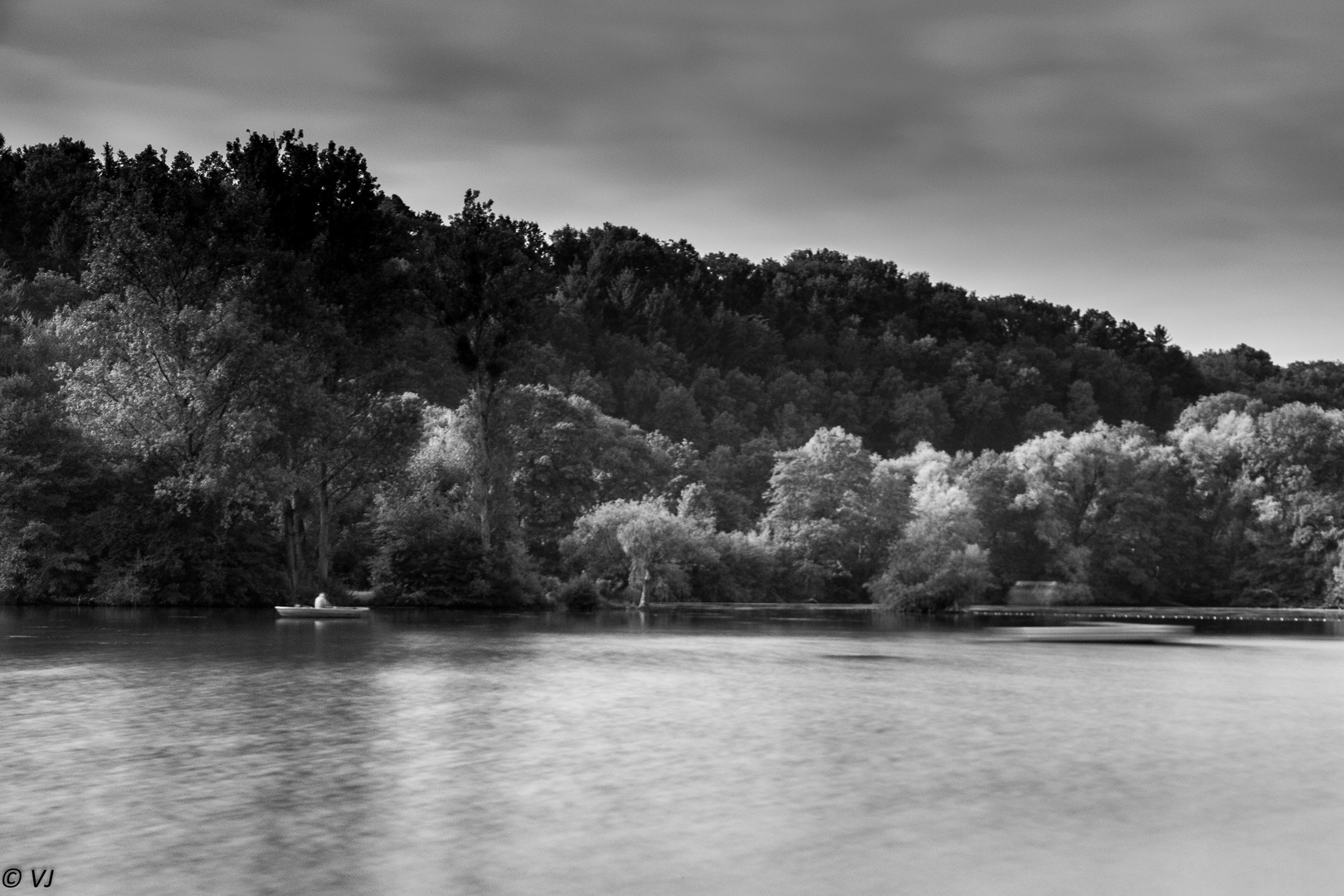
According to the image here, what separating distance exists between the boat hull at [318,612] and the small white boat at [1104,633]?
24.9 metres

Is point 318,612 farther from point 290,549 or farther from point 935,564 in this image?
point 935,564

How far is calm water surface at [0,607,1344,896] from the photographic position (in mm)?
14031

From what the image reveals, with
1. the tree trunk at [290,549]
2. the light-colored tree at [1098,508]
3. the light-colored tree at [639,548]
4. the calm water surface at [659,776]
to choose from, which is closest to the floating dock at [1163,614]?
the light-colored tree at [1098,508]

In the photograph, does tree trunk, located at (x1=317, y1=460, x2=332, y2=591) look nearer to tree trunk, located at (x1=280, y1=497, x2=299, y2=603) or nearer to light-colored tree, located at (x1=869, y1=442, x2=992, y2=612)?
tree trunk, located at (x1=280, y1=497, x2=299, y2=603)

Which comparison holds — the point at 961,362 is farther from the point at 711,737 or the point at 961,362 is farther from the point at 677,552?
the point at 711,737

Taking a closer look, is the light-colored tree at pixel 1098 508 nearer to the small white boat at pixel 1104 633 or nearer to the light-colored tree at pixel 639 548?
the light-colored tree at pixel 639 548

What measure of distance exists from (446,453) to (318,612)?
2395 centimetres

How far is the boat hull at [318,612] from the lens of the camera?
189ft

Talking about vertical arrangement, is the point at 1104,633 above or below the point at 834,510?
below

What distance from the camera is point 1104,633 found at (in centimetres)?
5834

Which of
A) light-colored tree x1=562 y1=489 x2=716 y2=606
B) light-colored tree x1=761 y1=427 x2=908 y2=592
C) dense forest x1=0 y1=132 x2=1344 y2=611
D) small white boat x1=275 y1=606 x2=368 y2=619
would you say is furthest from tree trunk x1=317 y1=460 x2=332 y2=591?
light-colored tree x1=761 y1=427 x2=908 y2=592

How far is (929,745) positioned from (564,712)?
707cm

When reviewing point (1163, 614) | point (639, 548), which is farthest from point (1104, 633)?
point (639, 548)

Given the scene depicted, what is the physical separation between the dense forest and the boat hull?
5.37 metres
